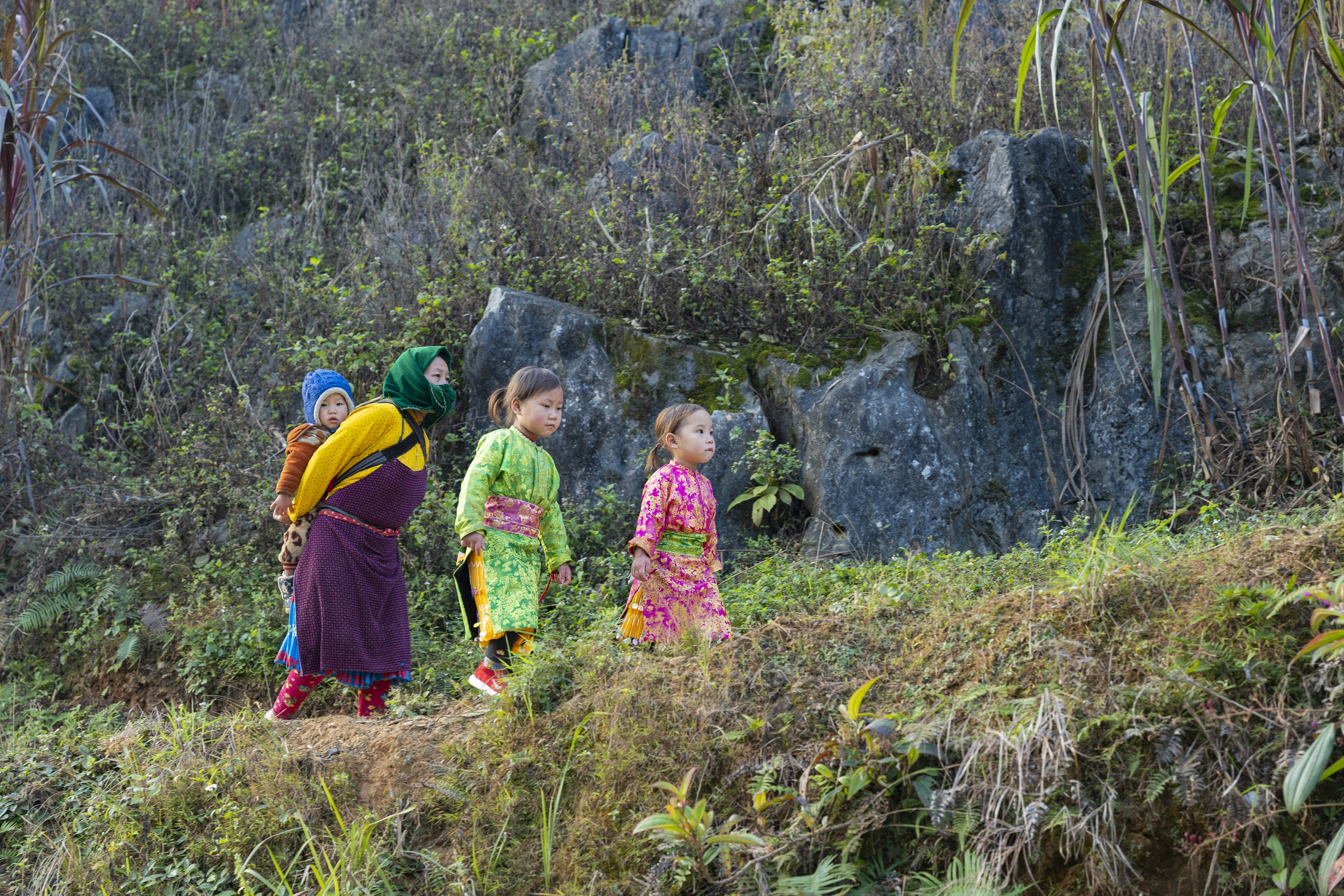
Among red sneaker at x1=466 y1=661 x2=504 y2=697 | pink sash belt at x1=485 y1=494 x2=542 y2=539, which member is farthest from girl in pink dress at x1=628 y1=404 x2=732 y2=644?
red sneaker at x1=466 y1=661 x2=504 y2=697

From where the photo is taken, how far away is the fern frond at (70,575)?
6000mm

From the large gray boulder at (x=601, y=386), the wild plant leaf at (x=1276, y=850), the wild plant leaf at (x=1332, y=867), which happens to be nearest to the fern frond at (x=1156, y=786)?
the wild plant leaf at (x=1276, y=850)

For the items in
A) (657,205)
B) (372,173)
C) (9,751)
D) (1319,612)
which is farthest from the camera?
(372,173)

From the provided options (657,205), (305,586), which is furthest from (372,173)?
(305,586)

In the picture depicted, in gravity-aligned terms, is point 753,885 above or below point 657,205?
below

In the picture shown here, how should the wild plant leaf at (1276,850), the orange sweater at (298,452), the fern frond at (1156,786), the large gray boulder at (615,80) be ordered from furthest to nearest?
the large gray boulder at (615,80)
the orange sweater at (298,452)
the fern frond at (1156,786)
the wild plant leaf at (1276,850)

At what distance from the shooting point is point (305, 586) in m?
4.32

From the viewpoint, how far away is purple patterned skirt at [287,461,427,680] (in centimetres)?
426

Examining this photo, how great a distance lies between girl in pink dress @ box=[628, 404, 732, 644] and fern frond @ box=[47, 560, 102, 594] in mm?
3602

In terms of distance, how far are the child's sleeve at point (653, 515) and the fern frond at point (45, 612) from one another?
3.65m

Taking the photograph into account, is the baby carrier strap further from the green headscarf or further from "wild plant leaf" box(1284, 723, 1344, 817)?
"wild plant leaf" box(1284, 723, 1344, 817)

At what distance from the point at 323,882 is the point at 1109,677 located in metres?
2.31

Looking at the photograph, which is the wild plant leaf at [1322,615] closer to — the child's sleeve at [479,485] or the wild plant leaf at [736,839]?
the wild plant leaf at [736,839]

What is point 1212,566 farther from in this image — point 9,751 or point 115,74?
point 115,74
